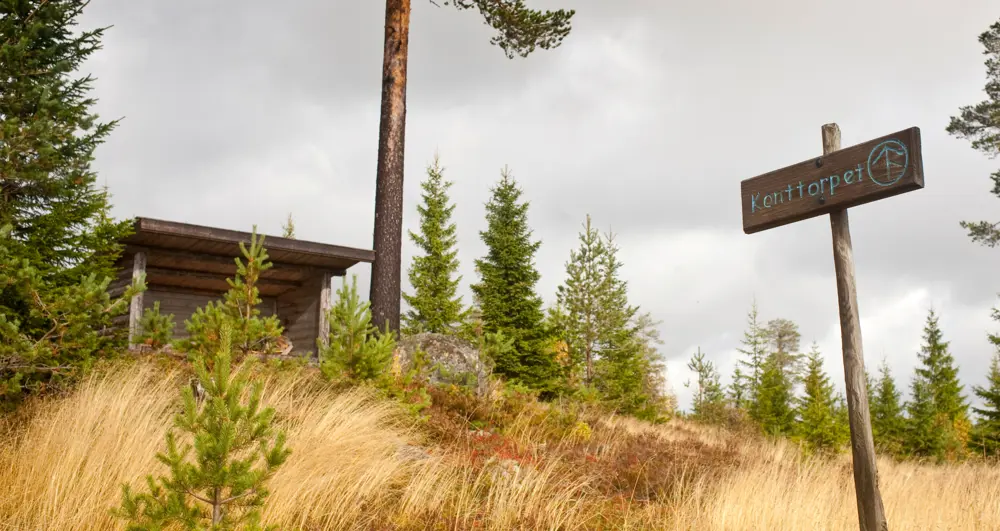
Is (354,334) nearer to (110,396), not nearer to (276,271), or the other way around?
(110,396)

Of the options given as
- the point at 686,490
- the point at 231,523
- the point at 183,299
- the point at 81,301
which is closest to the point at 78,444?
the point at 81,301

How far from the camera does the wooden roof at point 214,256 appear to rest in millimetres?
11898

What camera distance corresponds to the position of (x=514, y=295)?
21.0 metres

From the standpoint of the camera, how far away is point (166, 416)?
7.12 metres

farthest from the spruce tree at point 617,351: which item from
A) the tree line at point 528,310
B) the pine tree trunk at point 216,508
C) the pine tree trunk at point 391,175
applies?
the pine tree trunk at point 216,508

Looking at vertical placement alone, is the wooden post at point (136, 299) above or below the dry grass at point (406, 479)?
above

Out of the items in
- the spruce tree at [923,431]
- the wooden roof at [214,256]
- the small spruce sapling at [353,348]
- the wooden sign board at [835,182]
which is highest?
the wooden roof at [214,256]

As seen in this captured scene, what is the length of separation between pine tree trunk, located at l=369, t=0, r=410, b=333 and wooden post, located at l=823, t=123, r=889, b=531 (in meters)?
8.86

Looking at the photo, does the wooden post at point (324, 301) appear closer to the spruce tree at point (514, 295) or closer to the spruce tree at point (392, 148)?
the spruce tree at point (392, 148)

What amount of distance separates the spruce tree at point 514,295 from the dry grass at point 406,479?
10.7 m

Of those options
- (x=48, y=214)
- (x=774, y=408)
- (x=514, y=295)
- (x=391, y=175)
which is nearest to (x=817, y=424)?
(x=774, y=408)

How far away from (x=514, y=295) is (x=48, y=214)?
13.4 meters

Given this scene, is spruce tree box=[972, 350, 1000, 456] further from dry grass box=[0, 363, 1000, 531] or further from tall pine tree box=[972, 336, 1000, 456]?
dry grass box=[0, 363, 1000, 531]

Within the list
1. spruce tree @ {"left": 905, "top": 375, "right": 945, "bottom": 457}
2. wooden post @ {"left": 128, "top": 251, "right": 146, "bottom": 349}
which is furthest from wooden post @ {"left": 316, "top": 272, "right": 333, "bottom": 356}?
spruce tree @ {"left": 905, "top": 375, "right": 945, "bottom": 457}
